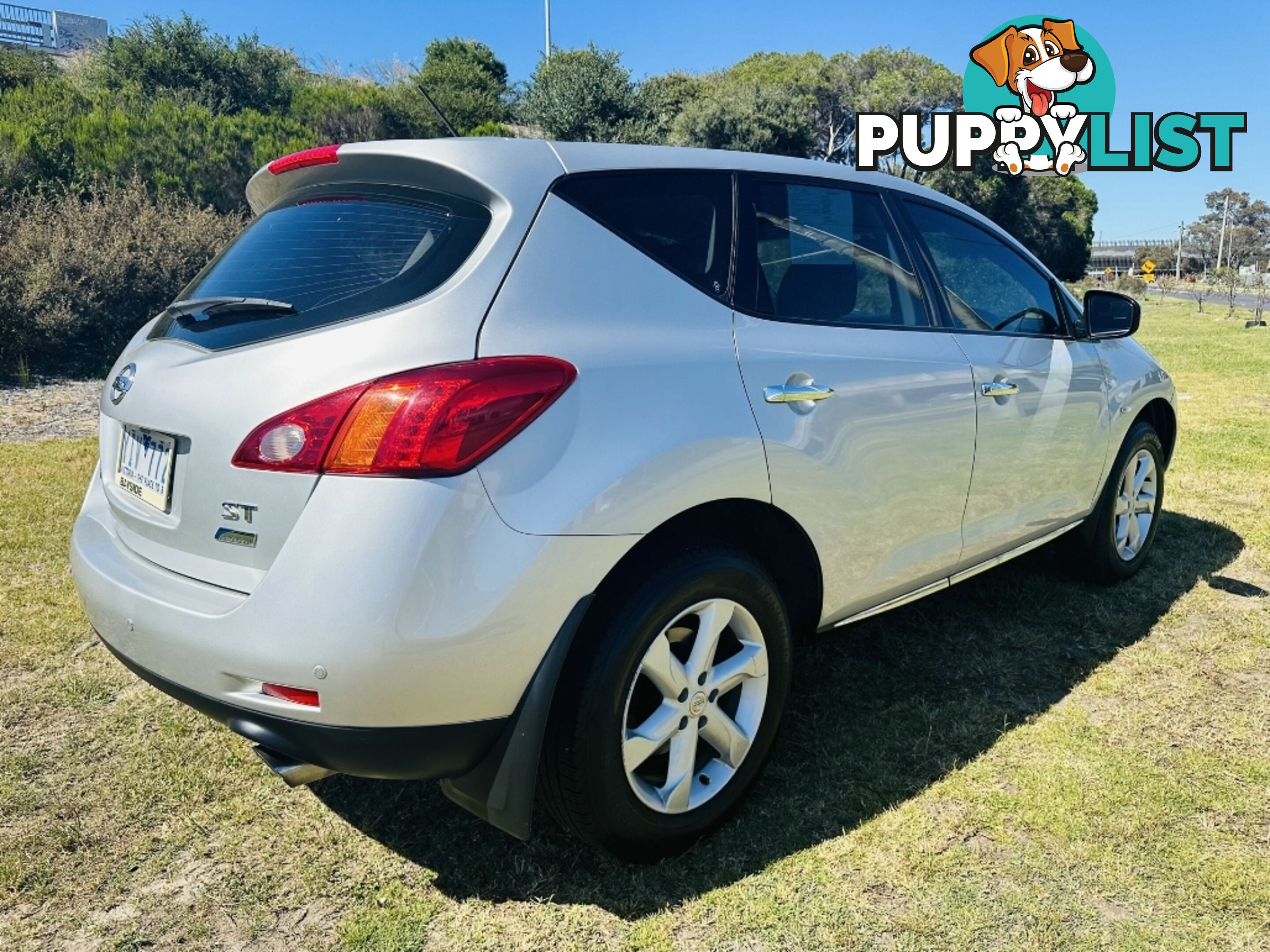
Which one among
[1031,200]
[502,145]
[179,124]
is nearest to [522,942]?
[502,145]

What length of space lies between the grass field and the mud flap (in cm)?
34

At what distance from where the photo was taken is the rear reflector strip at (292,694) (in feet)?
5.97

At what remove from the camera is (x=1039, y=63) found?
25.8 m

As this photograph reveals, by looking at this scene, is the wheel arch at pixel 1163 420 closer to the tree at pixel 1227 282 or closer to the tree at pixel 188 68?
the tree at pixel 188 68

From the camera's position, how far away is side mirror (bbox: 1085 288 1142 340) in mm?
3734

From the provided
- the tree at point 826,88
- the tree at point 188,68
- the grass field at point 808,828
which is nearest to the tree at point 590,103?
the tree at point 188,68

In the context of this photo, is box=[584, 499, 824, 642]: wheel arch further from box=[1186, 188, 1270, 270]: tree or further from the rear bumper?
box=[1186, 188, 1270, 270]: tree

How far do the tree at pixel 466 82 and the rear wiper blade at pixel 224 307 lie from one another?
2075cm

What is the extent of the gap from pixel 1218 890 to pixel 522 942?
165 centimetres

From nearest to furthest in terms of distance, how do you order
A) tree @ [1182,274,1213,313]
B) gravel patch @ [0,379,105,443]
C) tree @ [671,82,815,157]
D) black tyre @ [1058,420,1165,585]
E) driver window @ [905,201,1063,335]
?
driver window @ [905,201,1063,335]
black tyre @ [1058,420,1165,585]
gravel patch @ [0,379,105,443]
tree @ [671,82,815,157]
tree @ [1182,274,1213,313]

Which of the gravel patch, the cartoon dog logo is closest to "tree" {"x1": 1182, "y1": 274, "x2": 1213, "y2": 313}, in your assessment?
the cartoon dog logo

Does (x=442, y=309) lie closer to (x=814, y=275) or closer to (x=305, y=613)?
(x=305, y=613)

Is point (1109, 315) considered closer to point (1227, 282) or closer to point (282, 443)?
point (282, 443)

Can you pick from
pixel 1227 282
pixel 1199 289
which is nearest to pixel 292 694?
pixel 1227 282
